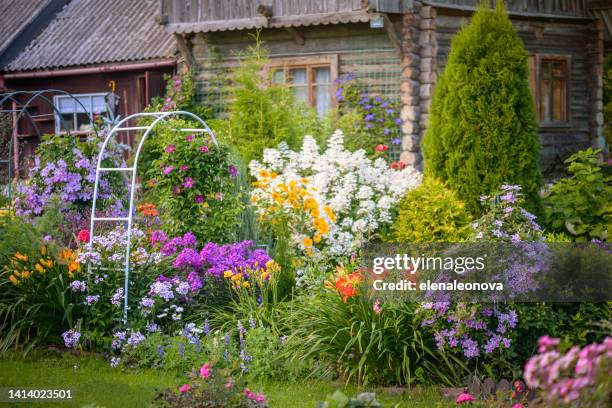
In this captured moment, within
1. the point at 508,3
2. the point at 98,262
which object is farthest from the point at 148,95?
the point at 98,262

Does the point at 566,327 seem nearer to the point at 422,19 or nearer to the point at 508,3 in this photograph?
the point at 422,19

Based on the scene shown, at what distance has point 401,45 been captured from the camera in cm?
1424

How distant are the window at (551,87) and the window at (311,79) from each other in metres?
3.82

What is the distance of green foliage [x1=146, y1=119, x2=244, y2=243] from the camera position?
8.61 metres

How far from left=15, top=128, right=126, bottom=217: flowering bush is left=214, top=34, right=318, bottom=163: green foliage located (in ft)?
11.6

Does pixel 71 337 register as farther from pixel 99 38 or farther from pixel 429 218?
pixel 99 38

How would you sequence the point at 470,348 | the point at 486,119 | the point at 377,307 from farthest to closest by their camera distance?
the point at 486,119
the point at 377,307
the point at 470,348

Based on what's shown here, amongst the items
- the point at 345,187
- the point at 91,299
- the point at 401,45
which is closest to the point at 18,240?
the point at 91,299

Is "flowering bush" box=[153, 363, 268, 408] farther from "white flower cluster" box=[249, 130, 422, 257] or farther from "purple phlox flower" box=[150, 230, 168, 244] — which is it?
"white flower cluster" box=[249, 130, 422, 257]

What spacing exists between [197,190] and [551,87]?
10.3 metres

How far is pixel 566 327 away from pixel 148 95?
12.1 metres

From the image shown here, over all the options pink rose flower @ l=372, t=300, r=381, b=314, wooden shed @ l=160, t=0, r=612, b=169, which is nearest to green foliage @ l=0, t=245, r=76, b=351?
pink rose flower @ l=372, t=300, r=381, b=314

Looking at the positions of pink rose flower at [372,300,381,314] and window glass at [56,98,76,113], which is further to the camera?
window glass at [56,98,76,113]

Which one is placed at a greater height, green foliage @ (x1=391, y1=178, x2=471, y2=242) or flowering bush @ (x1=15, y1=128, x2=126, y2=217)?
flowering bush @ (x1=15, y1=128, x2=126, y2=217)
